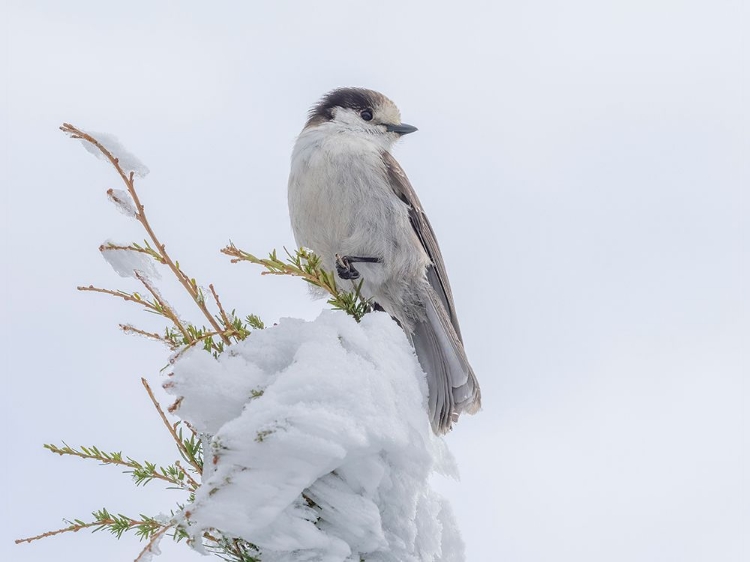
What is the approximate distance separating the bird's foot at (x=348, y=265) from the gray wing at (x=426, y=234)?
12.4 inches

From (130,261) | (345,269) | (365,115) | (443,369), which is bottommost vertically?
(443,369)

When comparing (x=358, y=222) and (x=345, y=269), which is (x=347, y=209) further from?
(x=345, y=269)

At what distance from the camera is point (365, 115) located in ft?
13.2

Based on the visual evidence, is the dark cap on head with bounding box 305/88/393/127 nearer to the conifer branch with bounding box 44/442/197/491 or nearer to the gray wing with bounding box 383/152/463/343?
the gray wing with bounding box 383/152/463/343

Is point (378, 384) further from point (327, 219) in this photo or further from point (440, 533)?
point (327, 219)

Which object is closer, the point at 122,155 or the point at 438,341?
the point at 122,155

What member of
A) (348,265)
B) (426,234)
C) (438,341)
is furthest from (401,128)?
(438,341)

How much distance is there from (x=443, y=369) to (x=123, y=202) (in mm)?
1357

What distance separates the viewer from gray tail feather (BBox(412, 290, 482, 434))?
271cm

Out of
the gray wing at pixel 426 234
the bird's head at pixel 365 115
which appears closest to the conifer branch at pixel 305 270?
the gray wing at pixel 426 234

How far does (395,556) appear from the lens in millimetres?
1817

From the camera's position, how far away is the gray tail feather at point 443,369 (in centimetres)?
271

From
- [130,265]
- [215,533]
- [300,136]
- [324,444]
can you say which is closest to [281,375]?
[324,444]

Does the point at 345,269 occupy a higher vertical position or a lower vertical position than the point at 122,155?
lower
